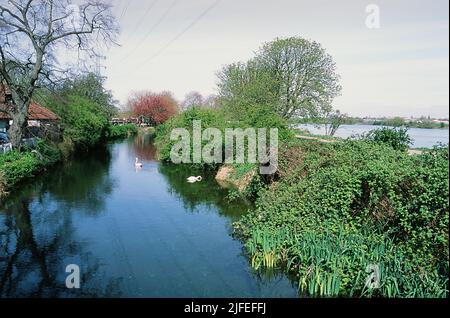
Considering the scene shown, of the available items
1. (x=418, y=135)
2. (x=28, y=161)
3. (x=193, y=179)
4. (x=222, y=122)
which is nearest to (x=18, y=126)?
(x=28, y=161)

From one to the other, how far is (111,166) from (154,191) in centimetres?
1089

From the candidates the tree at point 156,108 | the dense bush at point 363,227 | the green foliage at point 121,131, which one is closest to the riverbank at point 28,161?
the dense bush at point 363,227

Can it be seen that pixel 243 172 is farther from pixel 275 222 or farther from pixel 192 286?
pixel 192 286

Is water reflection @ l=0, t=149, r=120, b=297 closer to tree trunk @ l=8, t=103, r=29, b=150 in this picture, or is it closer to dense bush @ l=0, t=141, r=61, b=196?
dense bush @ l=0, t=141, r=61, b=196

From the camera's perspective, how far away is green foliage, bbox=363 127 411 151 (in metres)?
17.7

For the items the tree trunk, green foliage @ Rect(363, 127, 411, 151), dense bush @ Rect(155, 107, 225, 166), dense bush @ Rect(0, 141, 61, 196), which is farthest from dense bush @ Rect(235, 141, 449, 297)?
the tree trunk

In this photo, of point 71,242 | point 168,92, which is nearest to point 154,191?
point 71,242

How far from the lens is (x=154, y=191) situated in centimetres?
2084

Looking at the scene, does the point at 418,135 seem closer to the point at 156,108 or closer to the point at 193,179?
the point at 193,179

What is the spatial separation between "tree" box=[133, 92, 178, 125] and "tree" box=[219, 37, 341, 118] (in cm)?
4428

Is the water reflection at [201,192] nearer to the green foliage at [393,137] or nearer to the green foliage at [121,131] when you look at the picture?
the green foliage at [393,137]

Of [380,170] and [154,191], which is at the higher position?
[380,170]

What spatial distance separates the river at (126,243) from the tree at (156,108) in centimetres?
5782

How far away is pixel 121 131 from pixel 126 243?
57.8m
